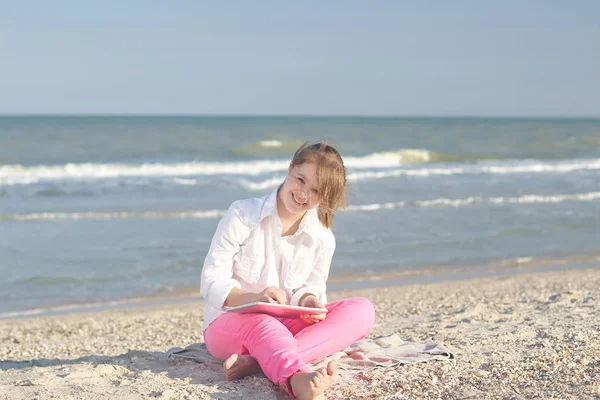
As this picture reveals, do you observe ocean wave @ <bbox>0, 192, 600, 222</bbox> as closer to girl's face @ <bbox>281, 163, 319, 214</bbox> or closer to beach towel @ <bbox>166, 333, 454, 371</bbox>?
beach towel @ <bbox>166, 333, 454, 371</bbox>

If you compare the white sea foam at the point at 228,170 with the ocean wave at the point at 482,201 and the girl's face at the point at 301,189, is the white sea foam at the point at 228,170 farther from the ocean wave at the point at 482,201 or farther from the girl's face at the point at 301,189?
the girl's face at the point at 301,189

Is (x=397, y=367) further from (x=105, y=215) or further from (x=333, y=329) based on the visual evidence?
(x=105, y=215)

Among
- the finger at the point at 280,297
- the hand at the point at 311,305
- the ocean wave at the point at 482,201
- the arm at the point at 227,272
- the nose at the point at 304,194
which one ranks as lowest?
the ocean wave at the point at 482,201

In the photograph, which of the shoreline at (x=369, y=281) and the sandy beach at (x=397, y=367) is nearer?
the sandy beach at (x=397, y=367)

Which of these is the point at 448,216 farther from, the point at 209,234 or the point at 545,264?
the point at 209,234

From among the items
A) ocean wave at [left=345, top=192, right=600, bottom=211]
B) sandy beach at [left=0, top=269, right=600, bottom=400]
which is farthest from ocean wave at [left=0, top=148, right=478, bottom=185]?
sandy beach at [left=0, top=269, right=600, bottom=400]

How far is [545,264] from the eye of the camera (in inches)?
380

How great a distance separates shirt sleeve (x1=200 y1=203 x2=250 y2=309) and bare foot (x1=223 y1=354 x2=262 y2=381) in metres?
0.32

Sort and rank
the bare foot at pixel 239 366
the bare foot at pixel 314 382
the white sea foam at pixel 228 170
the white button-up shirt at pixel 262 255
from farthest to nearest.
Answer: the white sea foam at pixel 228 170
the white button-up shirt at pixel 262 255
the bare foot at pixel 239 366
the bare foot at pixel 314 382

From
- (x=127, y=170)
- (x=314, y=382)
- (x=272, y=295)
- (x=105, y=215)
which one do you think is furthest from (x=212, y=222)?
(x=127, y=170)

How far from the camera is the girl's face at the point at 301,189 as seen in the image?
4.05 meters

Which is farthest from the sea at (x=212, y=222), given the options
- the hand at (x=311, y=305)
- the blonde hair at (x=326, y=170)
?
the hand at (x=311, y=305)

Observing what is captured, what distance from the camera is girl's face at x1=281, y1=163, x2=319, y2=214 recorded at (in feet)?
13.3

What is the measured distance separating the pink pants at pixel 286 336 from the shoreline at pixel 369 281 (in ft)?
11.4
